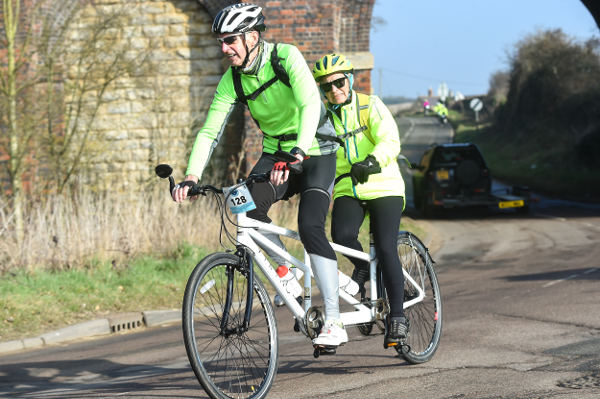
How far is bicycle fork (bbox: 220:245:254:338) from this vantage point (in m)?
4.82

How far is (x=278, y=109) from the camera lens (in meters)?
5.38

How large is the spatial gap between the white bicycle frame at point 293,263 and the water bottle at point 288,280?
0.10ft

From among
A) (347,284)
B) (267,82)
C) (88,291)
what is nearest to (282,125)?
(267,82)

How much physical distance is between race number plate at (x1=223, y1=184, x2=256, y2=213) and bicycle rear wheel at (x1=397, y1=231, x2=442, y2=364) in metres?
1.41

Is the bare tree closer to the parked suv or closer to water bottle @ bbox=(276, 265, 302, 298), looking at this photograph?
water bottle @ bbox=(276, 265, 302, 298)

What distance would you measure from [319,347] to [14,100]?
31.7 feet

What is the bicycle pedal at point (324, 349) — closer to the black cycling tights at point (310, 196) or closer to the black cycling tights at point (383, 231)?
the black cycling tights at point (310, 196)

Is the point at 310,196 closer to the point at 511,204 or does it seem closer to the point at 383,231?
the point at 383,231

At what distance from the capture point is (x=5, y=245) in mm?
10586

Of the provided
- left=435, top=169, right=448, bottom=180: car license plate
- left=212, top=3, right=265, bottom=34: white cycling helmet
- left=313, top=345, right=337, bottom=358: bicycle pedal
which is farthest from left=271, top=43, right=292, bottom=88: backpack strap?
left=435, top=169, right=448, bottom=180: car license plate

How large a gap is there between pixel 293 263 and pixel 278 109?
92 centimetres

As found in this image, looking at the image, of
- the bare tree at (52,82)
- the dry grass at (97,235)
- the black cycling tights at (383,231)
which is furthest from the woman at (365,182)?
the bare tree at (52,82)

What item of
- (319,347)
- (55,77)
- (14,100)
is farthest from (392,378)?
(55,77)

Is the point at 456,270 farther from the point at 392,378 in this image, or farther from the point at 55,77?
the point at 55,77
